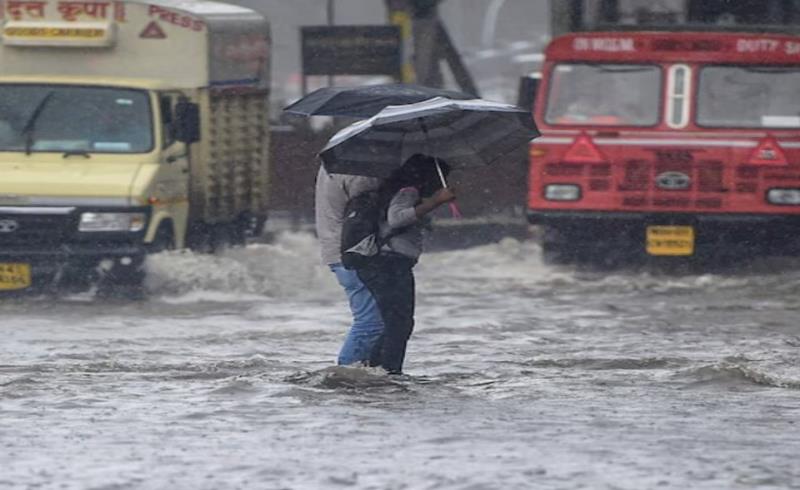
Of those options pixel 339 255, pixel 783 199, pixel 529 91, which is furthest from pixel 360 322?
pixel 783 199

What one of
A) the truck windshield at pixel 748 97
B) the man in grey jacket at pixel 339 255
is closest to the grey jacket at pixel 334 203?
the man in grey jacket at pixel 339 255

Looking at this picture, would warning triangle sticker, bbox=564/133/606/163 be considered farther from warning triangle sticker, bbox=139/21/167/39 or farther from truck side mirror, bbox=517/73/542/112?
warning triangle sticker, bbox=139/21/167/39

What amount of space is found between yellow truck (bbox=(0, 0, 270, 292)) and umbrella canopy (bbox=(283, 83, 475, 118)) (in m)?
5.44

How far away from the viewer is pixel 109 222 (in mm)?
16750

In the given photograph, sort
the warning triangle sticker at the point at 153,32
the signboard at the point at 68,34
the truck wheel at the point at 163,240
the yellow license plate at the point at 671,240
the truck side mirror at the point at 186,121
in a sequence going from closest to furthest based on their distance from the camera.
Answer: the truck wheel at the point at 163,240 < the truck side mirror at the point at 186,121 < the signboard at the point at 68,34 < the warning triangle sticker at the point at 153,32 < the yellow license plate at the point at 671,240

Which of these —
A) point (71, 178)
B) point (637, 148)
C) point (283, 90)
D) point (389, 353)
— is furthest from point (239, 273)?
point (283, 90)

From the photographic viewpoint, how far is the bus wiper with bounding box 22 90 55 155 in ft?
57.0

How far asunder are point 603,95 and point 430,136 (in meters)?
8.41

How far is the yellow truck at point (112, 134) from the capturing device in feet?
55.0

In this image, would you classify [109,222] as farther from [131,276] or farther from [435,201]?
[435,201]

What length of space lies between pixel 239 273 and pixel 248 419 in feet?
26.3

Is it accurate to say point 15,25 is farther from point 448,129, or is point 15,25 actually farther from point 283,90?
point 283,90

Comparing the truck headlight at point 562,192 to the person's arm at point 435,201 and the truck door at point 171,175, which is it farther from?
the person's arm at point 435,201

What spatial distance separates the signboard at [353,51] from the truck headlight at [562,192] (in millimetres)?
6111
